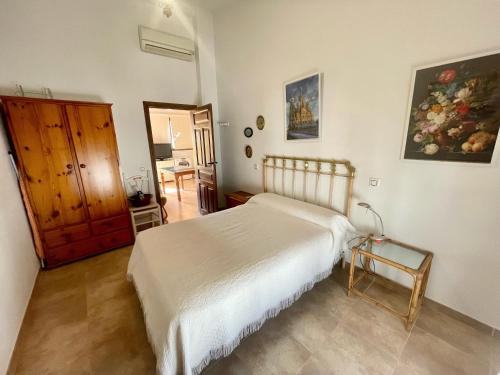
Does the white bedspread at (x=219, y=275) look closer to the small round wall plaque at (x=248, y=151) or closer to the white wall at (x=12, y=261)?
the white wall at (x=12, y=261)

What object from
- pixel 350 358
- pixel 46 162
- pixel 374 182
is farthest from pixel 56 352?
pixel 374 182

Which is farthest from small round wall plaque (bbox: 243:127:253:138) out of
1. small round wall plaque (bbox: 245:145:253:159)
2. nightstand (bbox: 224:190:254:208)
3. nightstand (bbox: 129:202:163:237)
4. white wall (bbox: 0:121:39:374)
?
white wall (bbox: 0:121:39:374)

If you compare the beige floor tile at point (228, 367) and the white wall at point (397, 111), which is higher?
the white wall at point (397, 111)

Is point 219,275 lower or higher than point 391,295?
higher

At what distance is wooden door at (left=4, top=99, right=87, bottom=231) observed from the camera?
221 centimetres

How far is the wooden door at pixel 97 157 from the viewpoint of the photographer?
8.23 feet

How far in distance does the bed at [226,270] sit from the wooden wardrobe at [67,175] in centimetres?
119

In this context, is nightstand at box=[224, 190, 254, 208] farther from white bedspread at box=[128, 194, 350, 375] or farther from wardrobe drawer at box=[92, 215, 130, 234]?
wardrobe drawer at box=[92, 215, 130, 234]

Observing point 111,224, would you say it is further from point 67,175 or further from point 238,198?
point 238,198

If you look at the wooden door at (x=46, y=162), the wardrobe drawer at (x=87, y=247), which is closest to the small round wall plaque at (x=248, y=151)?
the wardrobe drawer at (x=87, y=247)

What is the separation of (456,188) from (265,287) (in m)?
1.65

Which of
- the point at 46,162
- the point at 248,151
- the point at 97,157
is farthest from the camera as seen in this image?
the point at 248,151

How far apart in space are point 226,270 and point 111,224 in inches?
89.3

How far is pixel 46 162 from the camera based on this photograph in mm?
2365
